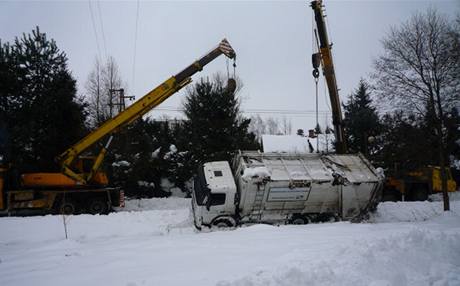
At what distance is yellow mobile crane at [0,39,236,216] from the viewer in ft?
53.9

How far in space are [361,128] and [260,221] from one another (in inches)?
749

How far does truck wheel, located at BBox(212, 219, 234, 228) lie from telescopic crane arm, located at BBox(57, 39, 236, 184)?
22.4ft

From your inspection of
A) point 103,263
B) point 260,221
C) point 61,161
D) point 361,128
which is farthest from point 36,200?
point 361,128

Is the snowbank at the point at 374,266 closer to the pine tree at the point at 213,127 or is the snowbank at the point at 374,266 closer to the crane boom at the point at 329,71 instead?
the crane boom at the point at 329,71

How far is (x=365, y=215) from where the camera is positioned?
13.6 meters

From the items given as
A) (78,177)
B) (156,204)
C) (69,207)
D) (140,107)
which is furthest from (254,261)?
(156,204)

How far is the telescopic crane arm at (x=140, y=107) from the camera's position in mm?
16172

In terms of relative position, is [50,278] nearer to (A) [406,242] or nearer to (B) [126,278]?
(B) [126,278]

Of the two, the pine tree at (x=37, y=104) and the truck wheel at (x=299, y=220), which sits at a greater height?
the pine tree at (x=37, y=104)

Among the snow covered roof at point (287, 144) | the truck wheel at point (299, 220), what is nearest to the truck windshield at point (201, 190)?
the truck wheel at point (299, 220)

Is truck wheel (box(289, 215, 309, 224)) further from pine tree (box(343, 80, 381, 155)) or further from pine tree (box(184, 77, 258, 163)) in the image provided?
pine tree (box(343, 80, 381, 155))

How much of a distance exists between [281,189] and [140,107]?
793 centimetres

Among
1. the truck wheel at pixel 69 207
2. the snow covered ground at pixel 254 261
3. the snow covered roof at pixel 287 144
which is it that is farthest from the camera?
the snow covered roof at pixel 287 144

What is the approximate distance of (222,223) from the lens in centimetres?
1239
